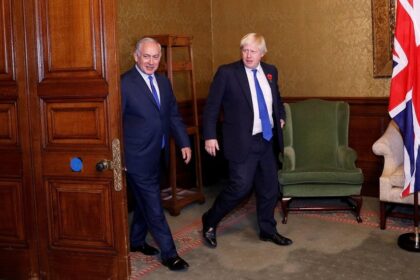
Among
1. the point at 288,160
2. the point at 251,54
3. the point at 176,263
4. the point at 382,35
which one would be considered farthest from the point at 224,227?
the point at 382,35

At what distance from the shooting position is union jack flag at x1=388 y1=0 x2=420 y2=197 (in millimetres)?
4156

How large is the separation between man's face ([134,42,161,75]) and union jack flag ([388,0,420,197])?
71.1 inches

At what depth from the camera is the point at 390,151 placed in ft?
15.8

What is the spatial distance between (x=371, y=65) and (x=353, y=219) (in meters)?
1.64

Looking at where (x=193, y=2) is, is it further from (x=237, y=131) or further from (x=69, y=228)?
(x=69, y=228)

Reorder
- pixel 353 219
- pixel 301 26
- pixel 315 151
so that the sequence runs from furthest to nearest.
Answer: pixel 301 26, pixel 315 151, pixel 353 219

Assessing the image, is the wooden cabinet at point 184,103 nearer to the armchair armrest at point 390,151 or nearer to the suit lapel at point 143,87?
the suit lapel at point 143,87

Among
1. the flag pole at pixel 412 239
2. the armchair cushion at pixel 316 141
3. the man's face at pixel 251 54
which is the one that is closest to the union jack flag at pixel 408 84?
the flag pole at pixel 412 239

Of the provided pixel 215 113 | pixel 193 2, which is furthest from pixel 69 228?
pixel 193 2

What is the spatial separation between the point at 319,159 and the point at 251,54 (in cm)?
172

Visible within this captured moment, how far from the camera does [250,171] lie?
13.9 ft

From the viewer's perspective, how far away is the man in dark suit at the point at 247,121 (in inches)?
166

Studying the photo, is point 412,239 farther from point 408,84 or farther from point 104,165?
point 104,165

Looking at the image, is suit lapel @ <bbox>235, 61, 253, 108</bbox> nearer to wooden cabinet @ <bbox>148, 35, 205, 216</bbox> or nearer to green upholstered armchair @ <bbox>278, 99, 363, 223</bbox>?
green upholstered armchair @ <bbox>278, 99, 363, 223</bbox>
